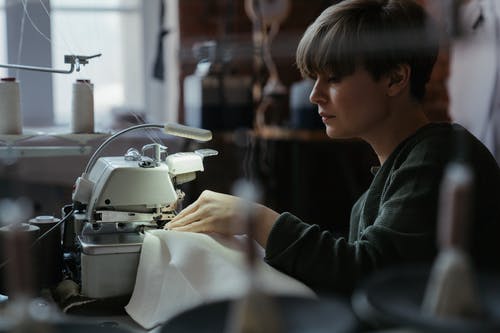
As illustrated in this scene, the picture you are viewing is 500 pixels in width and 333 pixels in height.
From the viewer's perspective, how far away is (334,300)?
0.62 m

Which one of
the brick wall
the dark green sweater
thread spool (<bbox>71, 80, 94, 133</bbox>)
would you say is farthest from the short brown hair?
the brick wall

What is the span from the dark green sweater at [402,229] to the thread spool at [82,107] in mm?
448

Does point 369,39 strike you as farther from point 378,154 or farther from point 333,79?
point 378,154

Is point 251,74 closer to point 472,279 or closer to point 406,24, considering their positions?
point 406,24

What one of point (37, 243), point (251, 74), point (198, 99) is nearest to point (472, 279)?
point (37, 243)

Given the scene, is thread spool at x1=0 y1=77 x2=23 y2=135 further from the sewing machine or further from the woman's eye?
the woman's eye

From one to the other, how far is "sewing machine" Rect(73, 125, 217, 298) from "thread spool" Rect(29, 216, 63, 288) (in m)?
0.04

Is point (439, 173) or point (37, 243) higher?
point (439, 173)

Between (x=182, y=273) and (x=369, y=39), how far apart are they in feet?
1.67

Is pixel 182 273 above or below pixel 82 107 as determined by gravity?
below

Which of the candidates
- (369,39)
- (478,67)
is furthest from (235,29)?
(369,39)

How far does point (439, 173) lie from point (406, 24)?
0.98ft

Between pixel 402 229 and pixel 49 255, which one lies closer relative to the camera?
pixel 402 229

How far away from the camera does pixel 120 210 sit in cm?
117
